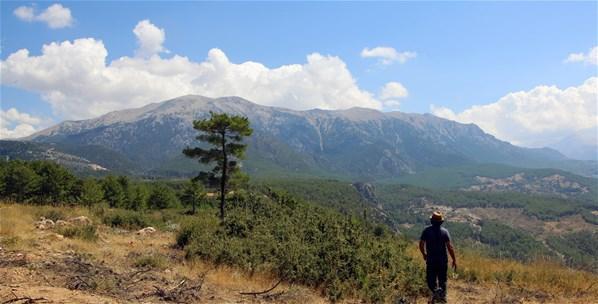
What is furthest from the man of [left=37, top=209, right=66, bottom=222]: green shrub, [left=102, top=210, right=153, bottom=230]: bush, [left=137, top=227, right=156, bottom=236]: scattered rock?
[left=37, top=209, right=66, bottom=222]: green shrub

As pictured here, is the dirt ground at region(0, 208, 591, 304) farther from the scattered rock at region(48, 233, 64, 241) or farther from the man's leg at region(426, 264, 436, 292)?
the man's leg at region(426, 264, 436, 292)

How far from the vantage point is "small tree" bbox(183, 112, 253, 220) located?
2569 cm

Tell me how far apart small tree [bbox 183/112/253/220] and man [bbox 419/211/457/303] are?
1626cm

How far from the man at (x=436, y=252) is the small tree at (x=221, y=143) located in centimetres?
1626

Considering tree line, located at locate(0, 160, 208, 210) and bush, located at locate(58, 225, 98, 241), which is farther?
tree line, located at locate(0, 160, 208, 210)

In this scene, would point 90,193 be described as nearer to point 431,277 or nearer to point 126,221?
point 126,221

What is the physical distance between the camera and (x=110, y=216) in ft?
67.3

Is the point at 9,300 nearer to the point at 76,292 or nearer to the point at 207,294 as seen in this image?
the point at 76,292

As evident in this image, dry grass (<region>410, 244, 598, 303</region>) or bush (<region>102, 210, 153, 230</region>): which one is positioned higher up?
bush (<region>102, 210, 153, 230</region>)

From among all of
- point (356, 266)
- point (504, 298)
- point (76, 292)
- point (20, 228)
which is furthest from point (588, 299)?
point (20, 228)

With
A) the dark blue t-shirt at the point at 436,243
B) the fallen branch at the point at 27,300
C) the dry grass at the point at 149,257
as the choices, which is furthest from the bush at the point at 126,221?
the dark blue t-shirt at the point at 436,243

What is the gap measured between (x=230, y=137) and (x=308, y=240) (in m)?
14.1

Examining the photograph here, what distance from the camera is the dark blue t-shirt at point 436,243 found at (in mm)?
10609

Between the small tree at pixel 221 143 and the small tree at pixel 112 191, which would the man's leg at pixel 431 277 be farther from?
the small tree at pixel 112 191
